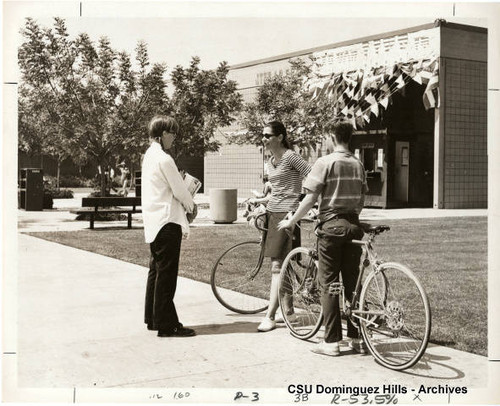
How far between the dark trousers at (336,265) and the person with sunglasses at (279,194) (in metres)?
0.86

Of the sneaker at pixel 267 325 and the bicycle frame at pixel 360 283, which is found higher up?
the bicycle frame at pixel 360 283

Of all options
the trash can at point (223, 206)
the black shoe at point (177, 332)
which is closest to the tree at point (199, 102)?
the trash can at point (223, 206)

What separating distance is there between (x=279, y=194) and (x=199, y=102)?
13.8m

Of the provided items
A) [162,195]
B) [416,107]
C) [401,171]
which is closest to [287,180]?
[162,195]

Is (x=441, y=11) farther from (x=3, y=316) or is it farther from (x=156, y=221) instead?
(x=3, y=316)

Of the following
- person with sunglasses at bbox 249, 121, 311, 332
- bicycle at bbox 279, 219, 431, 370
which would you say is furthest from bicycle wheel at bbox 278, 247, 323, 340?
person with sunglasses at bbox 249, 121, 311, 332

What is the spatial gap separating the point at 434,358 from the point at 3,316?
3300 mm

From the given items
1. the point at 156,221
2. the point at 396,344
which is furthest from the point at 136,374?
the point at 396,344

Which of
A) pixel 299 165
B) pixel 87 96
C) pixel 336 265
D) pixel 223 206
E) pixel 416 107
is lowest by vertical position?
pixel 336 265

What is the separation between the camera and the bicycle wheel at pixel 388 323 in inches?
188

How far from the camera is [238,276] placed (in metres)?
6.84

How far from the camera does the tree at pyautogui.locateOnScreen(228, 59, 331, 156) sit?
63.8 ft

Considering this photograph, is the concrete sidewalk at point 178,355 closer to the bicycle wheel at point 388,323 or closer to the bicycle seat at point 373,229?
the bicycle wheel at point 388,323

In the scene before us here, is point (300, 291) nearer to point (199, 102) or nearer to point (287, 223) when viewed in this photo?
point (287, 223)
